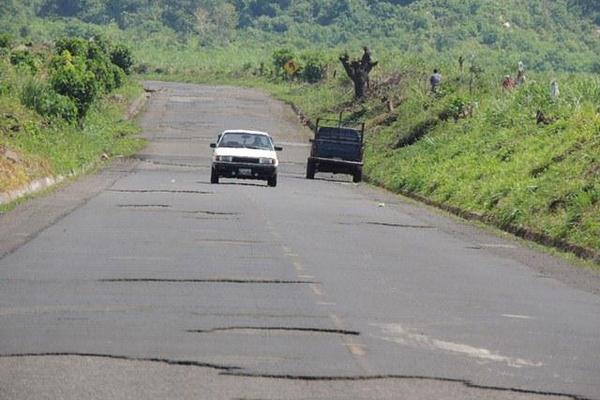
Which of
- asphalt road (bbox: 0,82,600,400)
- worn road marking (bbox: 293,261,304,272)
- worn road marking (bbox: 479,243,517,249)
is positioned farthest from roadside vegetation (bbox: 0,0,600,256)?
worn road marking (bbox: 293,261,304,272)

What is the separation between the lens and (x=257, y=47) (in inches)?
6196

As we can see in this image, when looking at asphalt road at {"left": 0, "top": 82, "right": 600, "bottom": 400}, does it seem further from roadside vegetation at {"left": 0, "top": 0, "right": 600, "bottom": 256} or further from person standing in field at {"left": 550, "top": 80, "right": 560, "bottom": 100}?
person standing in field at {"left": 550, "top": 80, "right": 560, "bottom": 100}

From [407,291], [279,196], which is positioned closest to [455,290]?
[407,291]

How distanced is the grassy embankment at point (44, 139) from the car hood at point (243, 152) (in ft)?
13.9

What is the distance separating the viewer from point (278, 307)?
15.1 m

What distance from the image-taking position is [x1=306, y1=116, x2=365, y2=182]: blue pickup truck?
157 feet

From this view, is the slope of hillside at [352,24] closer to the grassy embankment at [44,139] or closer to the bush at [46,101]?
the grassy embankment at [44,139]

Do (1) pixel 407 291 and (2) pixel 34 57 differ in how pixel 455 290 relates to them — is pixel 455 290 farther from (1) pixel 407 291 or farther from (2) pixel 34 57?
(2) pixel 34 57

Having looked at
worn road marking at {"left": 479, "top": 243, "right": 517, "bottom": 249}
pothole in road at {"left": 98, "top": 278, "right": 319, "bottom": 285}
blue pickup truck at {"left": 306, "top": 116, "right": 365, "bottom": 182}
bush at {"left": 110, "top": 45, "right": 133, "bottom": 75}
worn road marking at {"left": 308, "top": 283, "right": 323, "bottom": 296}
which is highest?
worn road marking at {"left": 308, "top": 283, "right": 323, "bottom": 296}

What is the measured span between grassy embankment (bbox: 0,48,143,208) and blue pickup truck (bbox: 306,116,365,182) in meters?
7.02

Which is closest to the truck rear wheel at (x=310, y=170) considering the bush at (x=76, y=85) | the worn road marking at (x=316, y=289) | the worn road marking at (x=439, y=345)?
the bush at (x=76, y=85)

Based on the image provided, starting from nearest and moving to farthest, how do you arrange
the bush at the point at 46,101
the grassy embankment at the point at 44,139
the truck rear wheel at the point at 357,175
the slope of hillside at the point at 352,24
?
1. the grassy embankment at the point at 44,139
2. the truck rear wheel at the point at 357,175
3. the bush at the point at 46,101
4. the slope of hillside at the point at 352,24

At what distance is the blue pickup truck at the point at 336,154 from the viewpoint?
157 feet

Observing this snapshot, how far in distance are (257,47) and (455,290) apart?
462 feet
